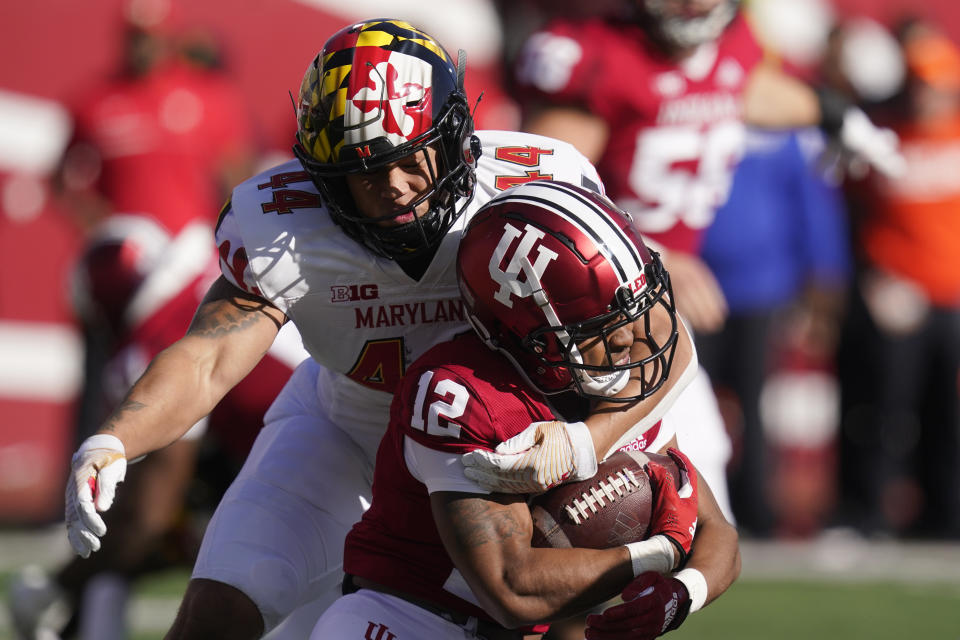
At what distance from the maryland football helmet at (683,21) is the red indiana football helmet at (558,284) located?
4.99ft

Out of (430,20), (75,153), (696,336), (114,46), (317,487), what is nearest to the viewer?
(317,487)

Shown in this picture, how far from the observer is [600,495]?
2.77 meters

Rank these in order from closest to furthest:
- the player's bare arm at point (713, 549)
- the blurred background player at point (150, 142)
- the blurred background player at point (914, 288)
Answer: the player's bare arm at point (713, 549) → the blurred background player at point (150, 142) → the blurred background player at point (914, 288)

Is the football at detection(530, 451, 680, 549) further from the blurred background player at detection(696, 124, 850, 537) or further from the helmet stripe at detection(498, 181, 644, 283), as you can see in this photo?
the blurred background player at detection(696, 124, 850, 537)

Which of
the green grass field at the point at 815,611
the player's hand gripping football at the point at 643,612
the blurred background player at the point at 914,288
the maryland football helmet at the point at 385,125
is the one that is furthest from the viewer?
the blurred background player at the point at 914,288

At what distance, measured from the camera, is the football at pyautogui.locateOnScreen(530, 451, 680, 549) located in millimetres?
2758

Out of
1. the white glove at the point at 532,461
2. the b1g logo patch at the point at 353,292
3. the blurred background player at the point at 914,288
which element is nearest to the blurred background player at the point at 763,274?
the blurred background player at the point at 914,288

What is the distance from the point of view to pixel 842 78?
7.47 meters

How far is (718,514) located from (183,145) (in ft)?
16.7

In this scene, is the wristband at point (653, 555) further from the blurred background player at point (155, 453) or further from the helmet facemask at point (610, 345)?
the blurred background player at point (155, 453)

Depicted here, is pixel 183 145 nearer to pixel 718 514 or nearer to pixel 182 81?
pixel 182 81

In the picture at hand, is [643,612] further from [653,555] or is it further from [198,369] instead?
[198,369]

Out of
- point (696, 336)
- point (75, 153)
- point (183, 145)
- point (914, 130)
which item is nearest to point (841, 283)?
point (914, 130)

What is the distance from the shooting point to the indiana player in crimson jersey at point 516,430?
2.66m
